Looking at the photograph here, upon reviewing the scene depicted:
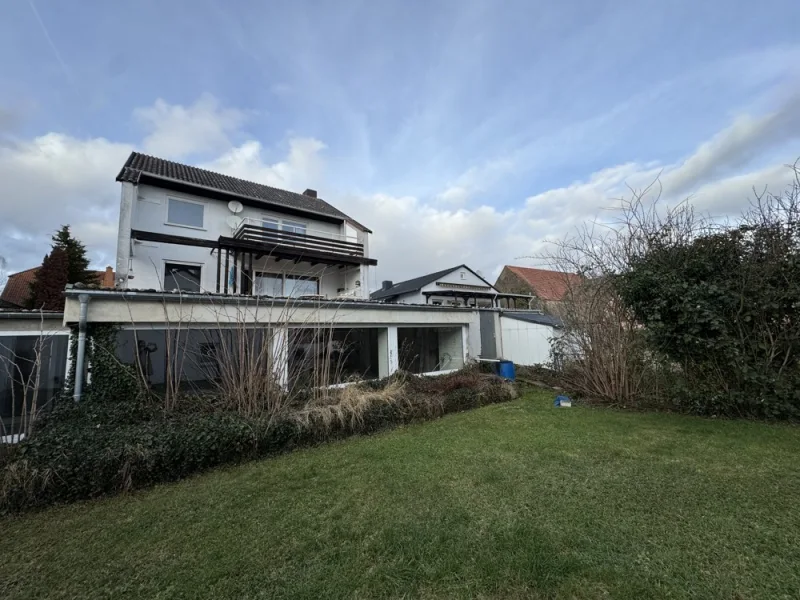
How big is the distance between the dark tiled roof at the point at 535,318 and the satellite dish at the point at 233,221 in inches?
488

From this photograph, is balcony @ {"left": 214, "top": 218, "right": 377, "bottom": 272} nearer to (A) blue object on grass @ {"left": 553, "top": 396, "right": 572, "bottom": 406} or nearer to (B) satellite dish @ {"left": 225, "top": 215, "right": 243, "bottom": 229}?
(B) satellite dish @ {"left": 225, "top": 215, "right": 243, "bottom": 229}

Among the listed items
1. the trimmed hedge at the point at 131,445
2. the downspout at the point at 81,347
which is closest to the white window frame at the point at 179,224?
the downspout at the point at 81,347

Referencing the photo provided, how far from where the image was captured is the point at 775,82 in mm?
6727

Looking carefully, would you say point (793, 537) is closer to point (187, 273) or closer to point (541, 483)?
point (541, 483)

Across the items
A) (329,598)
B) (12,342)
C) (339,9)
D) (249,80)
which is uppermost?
(339,9)

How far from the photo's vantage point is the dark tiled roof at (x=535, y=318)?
37.5 ft

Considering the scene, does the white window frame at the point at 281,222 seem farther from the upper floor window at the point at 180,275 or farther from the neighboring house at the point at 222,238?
the upper floor window at the point at 180,275

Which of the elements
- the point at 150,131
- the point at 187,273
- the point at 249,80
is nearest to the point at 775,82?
the point at 249,80

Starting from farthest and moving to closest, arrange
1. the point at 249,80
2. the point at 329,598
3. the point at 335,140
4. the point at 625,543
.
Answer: the point at 335,140 → the point at 249,80 → the point at 625,543 → the point at 329,598

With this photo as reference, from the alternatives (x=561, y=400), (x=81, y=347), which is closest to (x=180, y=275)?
(x=81, y=347)

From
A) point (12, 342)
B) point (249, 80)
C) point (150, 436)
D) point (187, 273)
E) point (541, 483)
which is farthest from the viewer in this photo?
point (187, 273)

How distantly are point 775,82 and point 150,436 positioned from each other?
12.9 metres

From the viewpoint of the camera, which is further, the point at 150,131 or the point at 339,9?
the point at 150,131

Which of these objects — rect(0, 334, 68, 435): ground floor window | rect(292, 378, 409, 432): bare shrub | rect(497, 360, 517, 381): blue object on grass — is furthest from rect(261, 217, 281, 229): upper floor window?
rect(497, 360, 517, 381): blue object on grass
